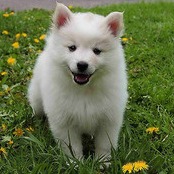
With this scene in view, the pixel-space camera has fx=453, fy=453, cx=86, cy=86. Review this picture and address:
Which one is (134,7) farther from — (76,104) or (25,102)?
(76,104)

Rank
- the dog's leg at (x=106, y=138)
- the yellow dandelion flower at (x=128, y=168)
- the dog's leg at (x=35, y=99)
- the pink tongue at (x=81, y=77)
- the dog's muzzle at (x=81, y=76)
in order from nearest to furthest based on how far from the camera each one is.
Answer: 1. the yellow dandelion flower at (x=128, y=168)
2. the dog's muzzle at (x=81, y=76)
3. the pink tongue at (x=81, y=77)
4. the dog's leg at (x=106, y=138)
5. the dog's leg at (x=35, y=99)

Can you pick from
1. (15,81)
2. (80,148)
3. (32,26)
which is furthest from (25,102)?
(32,26)

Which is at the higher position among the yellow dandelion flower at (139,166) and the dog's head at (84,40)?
the dog's head at (84,40)

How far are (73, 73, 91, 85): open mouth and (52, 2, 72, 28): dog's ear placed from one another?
1.38 ft

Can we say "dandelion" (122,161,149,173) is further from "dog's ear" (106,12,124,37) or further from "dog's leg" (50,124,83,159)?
"dog's ear" (106,12,124,37)

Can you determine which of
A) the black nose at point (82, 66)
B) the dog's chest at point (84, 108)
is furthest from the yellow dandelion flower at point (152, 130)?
the black nose at point (82, 66)

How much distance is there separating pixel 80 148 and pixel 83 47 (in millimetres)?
928

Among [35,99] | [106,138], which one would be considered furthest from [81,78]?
[35,99]

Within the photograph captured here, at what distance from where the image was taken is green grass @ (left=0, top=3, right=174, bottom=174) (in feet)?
11.3

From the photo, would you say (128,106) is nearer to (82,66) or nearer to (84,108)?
(84,108)

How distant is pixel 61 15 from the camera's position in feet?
11.5

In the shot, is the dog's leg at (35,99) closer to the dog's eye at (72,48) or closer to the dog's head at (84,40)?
the dog's head at (84,40)

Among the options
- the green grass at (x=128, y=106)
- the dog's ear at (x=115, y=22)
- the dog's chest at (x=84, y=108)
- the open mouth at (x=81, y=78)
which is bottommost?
the green grass at (x=128, y=106)

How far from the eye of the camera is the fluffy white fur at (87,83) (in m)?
3.33
